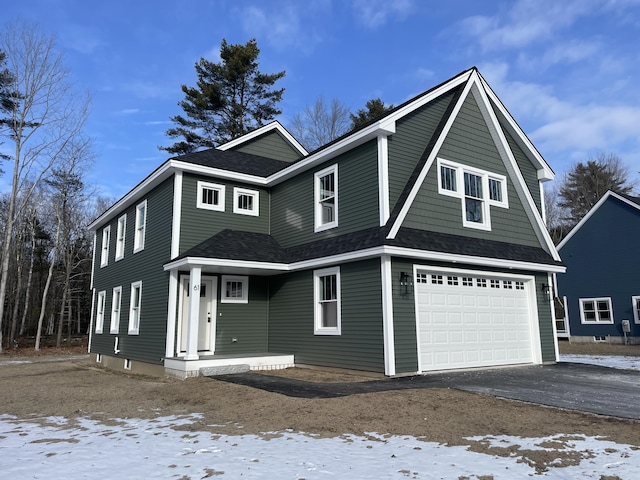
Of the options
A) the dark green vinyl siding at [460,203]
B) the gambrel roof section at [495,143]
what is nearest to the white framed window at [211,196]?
the gambrel roof section at [495,143]

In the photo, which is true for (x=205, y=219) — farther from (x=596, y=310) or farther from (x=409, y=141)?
(x=596, y=310)

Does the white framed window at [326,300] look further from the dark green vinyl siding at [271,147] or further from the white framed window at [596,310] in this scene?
the white framed window at [596,310]

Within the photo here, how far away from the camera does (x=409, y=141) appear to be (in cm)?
1152

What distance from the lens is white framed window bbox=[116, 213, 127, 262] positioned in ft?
56.9

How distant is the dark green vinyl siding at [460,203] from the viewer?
1127cm

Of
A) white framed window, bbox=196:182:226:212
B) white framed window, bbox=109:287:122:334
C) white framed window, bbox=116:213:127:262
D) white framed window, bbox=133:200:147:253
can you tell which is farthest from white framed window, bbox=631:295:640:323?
white framed window, bbox=116:213:127:262

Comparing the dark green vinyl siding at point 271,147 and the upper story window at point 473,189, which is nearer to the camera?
the upper story window at point 473,189

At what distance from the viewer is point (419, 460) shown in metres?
4.38

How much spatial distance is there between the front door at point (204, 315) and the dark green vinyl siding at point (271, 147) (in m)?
6.53

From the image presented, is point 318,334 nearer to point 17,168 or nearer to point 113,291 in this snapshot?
point 113,291

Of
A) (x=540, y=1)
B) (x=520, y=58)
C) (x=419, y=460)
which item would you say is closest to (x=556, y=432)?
(x=419, y=460)

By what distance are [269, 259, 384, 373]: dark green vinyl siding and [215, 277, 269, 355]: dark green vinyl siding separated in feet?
1.28

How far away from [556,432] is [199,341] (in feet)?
32.1

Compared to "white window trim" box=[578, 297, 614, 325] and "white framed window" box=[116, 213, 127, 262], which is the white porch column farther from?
"white window trim" box=[578, 297, 614, 325]
